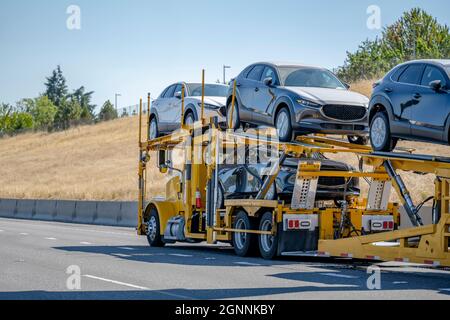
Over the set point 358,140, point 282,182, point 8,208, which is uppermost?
point 358,140

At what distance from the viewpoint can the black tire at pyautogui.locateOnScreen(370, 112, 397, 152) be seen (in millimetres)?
15820

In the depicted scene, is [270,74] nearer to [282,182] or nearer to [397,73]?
[282,182]

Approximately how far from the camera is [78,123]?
345ft

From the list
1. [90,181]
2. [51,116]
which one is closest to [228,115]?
[90,181]

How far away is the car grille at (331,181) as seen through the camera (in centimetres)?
1794

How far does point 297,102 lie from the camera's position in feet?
58.1

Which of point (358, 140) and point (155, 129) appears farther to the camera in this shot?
point (155, 129)

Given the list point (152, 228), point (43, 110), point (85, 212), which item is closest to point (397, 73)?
point (152, 228)

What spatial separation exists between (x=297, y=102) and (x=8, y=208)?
110 feet

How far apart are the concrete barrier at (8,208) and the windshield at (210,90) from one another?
26971 mm

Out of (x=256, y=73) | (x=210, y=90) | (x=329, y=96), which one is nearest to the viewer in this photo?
(x=329, y=96)

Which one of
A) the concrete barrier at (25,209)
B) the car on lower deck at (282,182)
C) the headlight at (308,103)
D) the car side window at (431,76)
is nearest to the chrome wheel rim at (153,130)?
the car on lower deck at (282,182)
